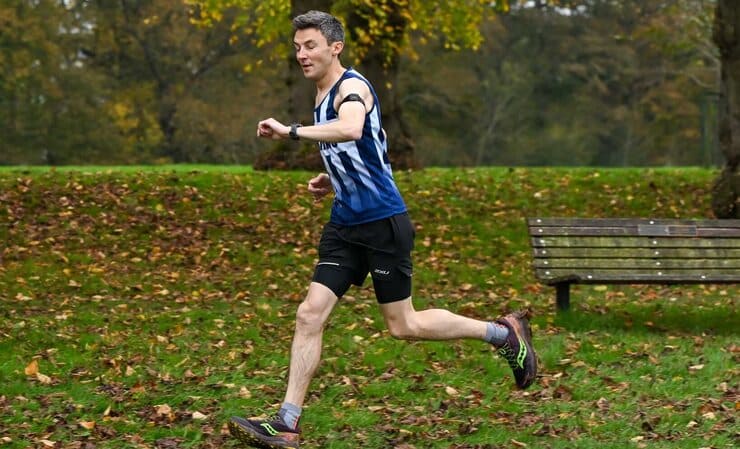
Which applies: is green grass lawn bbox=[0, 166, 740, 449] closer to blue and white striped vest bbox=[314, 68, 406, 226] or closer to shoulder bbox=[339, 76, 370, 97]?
blue and white striped vest bbox=[314, 68, 406, 226]

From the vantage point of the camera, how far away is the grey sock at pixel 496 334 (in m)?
7.10

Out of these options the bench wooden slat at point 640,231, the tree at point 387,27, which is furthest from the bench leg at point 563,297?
the tree at point 387,27

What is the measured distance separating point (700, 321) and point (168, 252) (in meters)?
5.91

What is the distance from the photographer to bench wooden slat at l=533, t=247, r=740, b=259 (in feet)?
34.6

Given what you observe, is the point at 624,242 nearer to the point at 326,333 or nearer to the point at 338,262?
the point at 326,333

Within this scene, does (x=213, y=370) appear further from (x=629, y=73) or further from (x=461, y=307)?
(x=629, y=73)

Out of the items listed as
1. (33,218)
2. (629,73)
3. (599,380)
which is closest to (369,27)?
(33,218)

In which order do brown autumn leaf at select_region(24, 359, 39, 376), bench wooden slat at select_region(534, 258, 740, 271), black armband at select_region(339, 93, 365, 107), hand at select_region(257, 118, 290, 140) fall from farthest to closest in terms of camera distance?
bench wooden slat at select_region(534, 258, 740, 271), brown autumn leaf at select_region(24, 359, 39, 376), black armband at select_region(339, 93, 365, 107), hand at select_region(257, 118, 290, 140)

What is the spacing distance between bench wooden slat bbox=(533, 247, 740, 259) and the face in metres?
4.69

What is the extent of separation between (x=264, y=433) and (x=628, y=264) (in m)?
5.18

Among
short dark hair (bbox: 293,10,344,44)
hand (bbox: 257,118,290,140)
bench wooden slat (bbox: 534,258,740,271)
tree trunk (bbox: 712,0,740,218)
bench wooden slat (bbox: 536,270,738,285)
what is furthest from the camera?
tree trunk (bbox: 712,0,740,218)

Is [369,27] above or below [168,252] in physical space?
above

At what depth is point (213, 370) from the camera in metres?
8.55

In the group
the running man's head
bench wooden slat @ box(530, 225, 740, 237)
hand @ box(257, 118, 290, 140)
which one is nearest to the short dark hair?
the running man's head
